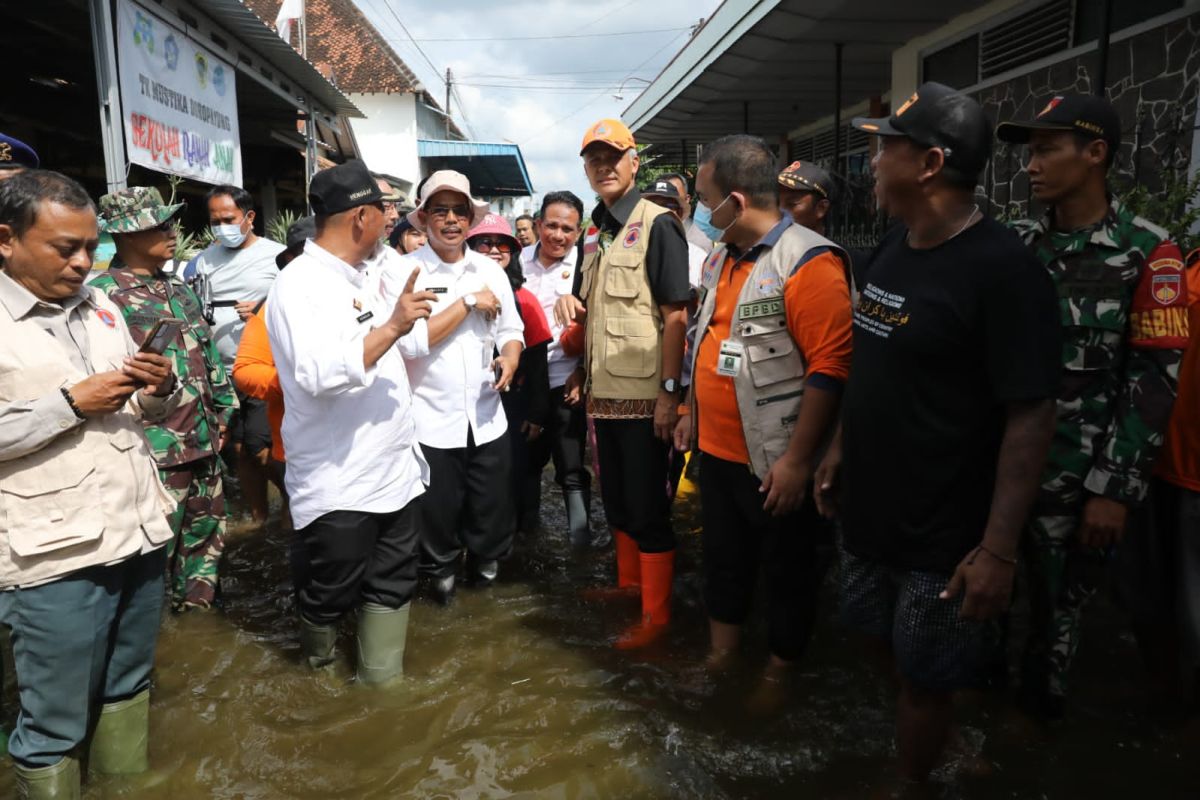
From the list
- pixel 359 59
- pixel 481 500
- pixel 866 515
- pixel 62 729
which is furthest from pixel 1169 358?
pixel 359 59

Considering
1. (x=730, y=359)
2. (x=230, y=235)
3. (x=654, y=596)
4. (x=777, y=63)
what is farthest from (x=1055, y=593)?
(x=777, y=63)

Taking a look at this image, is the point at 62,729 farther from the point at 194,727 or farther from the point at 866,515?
the point at 866,515

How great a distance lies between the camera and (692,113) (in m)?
11.8

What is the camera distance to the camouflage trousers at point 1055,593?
2.41m

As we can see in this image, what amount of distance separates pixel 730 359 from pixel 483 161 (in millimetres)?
23911

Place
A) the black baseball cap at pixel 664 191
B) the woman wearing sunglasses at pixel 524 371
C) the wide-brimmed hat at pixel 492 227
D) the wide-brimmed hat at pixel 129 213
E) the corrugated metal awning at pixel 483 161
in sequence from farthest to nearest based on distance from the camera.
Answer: the corrugated metal awning at pixel 483 161, the black baseball cap at pixel 664 191, the wide-brimmed hat at pixel 492 227, the woman wearing sunglasses at pixel 524 371, the wide-brimmed hat at pixel 129 213

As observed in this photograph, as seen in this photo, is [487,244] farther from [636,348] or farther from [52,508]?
[52,508]

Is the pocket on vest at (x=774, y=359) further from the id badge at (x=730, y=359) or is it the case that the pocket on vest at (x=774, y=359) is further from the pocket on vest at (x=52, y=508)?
the pocket on vest at (x=52, y=508)

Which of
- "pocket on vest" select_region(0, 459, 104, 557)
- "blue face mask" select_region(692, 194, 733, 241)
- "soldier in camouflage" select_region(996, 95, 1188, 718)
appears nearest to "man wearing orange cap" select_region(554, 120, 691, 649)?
"blue face mask" select_region(692, 194, 733, 241)

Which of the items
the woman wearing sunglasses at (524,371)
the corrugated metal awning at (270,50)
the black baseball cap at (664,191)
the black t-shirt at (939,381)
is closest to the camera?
the black t-shirt at (939,381)

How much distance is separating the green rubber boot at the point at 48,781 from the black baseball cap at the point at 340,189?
1.77m

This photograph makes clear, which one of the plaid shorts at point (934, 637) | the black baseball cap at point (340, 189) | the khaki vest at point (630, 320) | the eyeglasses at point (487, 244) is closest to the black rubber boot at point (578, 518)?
the khaki vest at point (630, 320)

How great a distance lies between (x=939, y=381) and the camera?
1.94 metres

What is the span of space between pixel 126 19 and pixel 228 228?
278 centimetres
